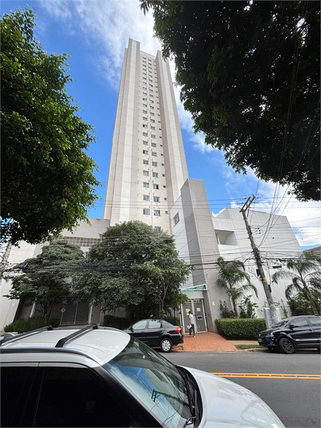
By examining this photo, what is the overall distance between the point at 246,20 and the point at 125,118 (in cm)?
3474

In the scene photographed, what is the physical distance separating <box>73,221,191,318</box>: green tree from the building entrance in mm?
2154

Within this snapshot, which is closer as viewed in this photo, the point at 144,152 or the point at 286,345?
the point at 286,345

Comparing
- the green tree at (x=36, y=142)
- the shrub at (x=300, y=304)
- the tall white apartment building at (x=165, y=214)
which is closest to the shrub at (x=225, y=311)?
the tall white apartment building at (x=165, y=214)

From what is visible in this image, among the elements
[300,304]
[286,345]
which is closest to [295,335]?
[286,345]

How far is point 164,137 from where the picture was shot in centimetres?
3706

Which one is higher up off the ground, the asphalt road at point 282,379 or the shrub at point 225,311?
the shrub at point 225,311

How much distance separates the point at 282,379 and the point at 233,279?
31.5ft

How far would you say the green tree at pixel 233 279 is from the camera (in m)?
13.4

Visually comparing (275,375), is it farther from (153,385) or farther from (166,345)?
(153,385)

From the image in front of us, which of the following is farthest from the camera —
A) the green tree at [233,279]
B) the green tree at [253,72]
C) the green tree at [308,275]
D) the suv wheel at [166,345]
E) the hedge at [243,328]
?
the green tree at [233,279]

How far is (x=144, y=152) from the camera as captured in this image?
34219 mm

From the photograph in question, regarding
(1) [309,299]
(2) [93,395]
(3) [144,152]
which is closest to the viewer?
(2) [93,395]

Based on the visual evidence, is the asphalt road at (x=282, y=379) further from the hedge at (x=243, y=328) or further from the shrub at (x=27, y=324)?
the shrub at (x=27, y=324)

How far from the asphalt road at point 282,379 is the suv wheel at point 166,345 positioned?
1.14 m
